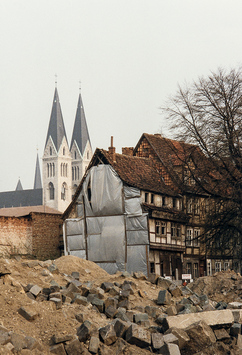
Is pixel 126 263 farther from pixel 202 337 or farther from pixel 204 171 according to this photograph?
pixel 202 337

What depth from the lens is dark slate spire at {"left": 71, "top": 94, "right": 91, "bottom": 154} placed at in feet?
551

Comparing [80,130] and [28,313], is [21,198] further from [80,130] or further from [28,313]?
[28,313]

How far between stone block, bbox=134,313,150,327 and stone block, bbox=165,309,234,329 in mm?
677

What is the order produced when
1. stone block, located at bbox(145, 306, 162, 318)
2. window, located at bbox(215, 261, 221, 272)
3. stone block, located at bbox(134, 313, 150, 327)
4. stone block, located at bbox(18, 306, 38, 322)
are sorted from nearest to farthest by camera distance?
1. stone block, located at bbox(18, 306, 38, 322)
2. stone block, located at bbox(134, 313, 150, 327)
3. stone block, located at bbox(145, 306, 162, 318)
4. window, located at bbox(215, 261, 221, 272)

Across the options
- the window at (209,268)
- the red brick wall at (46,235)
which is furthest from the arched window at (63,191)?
the red brick wall at (46,235)

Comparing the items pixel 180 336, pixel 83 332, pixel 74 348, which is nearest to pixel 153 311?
pixel 180 336

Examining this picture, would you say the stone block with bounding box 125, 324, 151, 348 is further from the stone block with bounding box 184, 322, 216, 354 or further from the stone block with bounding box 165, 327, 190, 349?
the stone block with bounding box 184, 322, 216, 354

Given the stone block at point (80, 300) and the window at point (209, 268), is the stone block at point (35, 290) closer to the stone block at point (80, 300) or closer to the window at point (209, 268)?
the stone block at point (80, 300)

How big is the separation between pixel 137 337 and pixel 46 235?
2769 centimetres

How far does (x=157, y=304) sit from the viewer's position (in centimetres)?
1889

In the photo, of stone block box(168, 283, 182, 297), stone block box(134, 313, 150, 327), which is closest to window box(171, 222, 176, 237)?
stone block box(168, 283, 182, 297)

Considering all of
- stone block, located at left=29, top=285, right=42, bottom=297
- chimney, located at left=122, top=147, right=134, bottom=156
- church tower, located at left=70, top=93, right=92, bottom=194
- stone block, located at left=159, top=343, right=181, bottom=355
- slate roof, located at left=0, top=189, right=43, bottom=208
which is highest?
church tower, located at left=70, top=93, right=92, bottom=194

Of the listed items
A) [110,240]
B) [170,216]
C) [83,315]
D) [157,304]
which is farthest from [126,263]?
[83,315]

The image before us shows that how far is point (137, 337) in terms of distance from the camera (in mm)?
14359
